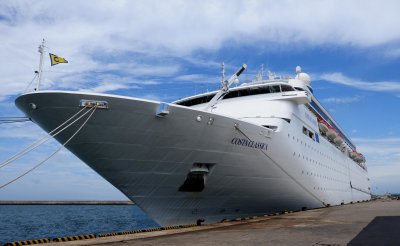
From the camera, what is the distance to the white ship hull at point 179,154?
Result: 430 inches

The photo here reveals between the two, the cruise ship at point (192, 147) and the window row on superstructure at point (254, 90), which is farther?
the window row on superstructure at point (254, 90)

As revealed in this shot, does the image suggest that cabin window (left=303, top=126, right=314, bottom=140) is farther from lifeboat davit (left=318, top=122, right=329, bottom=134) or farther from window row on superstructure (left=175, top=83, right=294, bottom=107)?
lifeboat davit (left=318, top=122, right=329, bottom=134)

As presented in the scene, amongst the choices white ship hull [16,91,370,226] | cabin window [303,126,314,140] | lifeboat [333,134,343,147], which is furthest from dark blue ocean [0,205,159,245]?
lifeboat [333,134,343,147]

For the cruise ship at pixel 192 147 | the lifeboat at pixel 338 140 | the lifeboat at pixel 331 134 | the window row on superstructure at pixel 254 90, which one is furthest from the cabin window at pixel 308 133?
the lifeboat at pixel 338 140

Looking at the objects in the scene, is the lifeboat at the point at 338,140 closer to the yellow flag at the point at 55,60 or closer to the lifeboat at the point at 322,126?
the lifeboat at the point at 322,126

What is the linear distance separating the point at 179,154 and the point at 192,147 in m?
0.54

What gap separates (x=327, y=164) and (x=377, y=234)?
17.1m

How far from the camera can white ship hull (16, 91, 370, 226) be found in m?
10.9

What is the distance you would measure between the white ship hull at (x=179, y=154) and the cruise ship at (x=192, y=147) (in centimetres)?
3

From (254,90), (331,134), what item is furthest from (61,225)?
(331,134)

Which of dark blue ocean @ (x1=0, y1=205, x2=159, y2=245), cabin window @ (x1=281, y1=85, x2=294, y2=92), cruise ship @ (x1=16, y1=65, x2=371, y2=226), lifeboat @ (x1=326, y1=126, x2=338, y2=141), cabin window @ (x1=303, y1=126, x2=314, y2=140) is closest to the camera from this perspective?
cruise ship @ (x1=16, y1=65, x2=371, y2=226)

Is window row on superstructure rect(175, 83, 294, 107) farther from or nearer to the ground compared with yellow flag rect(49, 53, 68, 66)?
farther from the ground

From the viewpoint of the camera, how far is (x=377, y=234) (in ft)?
30.5

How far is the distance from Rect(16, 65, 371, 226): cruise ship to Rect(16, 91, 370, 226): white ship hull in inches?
1.4
